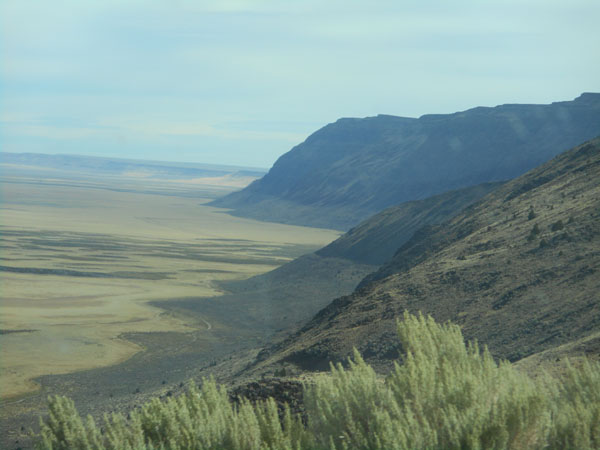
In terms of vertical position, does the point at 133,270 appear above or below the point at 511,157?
below

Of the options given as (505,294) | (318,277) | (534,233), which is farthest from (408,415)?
(318,277)

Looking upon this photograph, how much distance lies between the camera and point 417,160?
5778 inches

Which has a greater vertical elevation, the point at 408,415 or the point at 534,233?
the point at 534,233

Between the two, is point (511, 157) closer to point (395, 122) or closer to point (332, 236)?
point (332, 236)

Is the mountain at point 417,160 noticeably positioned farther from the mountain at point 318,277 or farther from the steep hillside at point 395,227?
the mountain at point 318,277

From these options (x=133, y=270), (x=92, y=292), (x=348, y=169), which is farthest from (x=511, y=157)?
(x=92, y=292)

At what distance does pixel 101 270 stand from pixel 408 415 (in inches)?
2456

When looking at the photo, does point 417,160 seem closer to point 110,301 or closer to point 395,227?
point 395,227

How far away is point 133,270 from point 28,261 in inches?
465

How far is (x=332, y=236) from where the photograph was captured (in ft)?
388

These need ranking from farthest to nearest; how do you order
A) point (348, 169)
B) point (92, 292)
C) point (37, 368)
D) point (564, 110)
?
1. point (348, 169)
2. point (564, 110)
3. point (92, 292)
4. point (37, 368)

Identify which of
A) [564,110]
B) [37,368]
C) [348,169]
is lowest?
[37,368]

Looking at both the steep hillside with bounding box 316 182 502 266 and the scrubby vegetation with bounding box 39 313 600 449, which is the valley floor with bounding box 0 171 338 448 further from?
the scrubby vegetation with bounding box 39 313 600 449

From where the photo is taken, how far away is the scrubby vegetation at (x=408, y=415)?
9.75m
